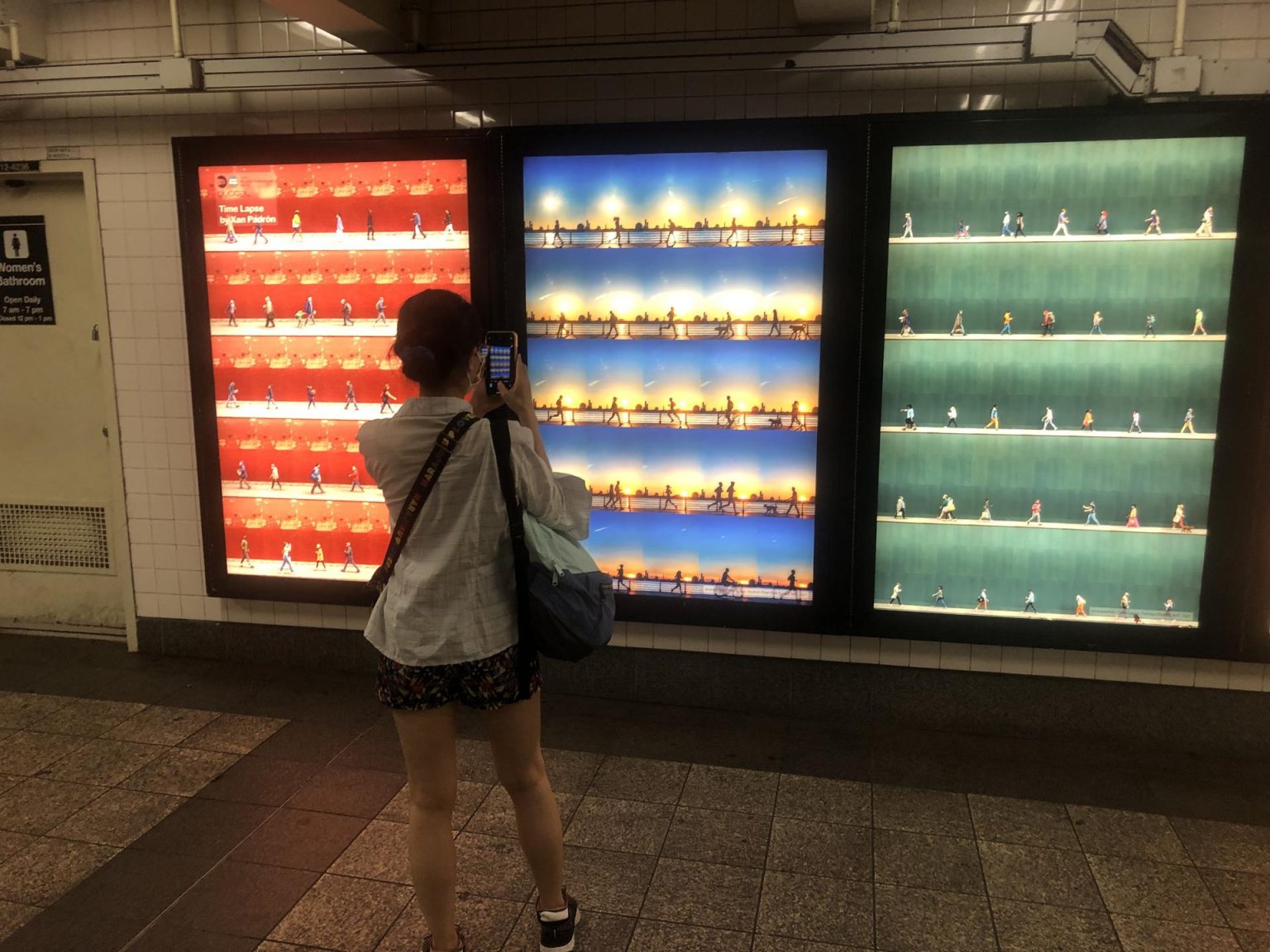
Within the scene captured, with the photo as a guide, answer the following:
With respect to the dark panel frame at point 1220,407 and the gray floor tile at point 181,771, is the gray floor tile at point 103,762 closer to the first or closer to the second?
the gray floor tile at point 181,771

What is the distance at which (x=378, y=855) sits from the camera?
3.19 meters

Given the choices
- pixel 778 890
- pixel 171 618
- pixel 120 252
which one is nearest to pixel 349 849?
pixel 778 890

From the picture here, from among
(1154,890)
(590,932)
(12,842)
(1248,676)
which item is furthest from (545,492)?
(1248,676)

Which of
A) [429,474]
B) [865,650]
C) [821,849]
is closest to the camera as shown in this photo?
[429,474]

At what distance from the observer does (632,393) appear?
423 centimetres

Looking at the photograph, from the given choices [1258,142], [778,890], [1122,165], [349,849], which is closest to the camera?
[778,890]

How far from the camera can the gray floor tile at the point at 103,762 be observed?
12.3 ft

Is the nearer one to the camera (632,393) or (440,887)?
(440,887)

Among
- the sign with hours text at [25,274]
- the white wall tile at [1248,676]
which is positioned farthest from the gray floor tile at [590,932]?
the sign with hours text at [25,274]

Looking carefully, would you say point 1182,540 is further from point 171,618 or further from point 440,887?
point 171,618

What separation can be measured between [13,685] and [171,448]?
4.60ft

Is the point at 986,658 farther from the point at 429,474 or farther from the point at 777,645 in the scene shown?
the point at 429,474

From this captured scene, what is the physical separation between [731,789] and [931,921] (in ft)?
3.15

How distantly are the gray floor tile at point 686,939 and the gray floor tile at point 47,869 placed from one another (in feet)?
6.14
